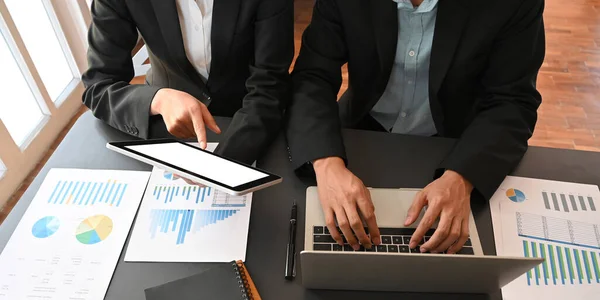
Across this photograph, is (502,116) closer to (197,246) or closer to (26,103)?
(197,246)

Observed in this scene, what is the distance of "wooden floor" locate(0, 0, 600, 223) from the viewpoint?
222 centimetres

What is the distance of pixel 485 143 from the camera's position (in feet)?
3.17

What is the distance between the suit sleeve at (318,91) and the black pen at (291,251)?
13cm

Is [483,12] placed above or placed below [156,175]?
above

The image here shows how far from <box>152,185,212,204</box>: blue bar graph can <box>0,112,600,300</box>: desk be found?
8cm

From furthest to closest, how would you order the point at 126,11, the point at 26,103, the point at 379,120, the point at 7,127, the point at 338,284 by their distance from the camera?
the point at 26,103, the point at 7,127, the point at 379,120, the point at 126,11, the point at 338,284

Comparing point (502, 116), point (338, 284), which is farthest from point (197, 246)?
point (502, 116)

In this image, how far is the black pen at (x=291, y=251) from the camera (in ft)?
2.55

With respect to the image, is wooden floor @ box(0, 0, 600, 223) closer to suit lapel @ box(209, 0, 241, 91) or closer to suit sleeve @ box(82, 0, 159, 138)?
suit sleeve @ box(82, 0, 159, 138)

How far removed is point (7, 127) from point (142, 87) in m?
1.15

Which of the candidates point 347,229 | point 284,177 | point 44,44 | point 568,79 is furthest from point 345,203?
point 568,79

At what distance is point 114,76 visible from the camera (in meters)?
1.11

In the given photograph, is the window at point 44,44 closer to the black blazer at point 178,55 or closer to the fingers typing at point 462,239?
the black blazer at point 178,55

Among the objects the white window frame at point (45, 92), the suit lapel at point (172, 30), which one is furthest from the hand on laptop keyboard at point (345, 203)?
the white window frame at point (45, 92)
